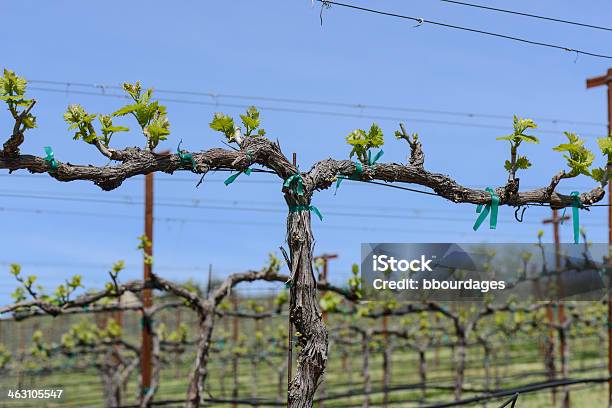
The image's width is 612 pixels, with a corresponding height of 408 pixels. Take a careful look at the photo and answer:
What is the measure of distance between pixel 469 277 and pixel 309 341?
202 cm

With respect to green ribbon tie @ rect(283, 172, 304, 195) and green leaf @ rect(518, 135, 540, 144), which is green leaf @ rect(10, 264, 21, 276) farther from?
green leaf @ rect(518, 135, 540, 144)

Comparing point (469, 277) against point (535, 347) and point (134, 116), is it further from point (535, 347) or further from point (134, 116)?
point (535, 347)

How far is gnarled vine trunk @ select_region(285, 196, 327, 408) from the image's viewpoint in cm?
362

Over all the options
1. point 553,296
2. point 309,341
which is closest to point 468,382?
point 553,296

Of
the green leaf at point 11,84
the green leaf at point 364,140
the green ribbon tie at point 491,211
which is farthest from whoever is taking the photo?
the green ribbon tie at point 491,211

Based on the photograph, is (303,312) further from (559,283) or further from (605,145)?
(559,283)

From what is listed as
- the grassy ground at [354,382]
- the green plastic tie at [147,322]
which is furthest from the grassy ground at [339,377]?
the green plastic tie at [147,322]

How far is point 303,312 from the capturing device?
3.64 metres

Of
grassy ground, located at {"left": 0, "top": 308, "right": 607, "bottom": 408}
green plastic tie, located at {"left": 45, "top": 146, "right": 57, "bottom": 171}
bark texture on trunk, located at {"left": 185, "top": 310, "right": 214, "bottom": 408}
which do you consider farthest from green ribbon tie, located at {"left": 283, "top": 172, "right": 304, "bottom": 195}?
grassy ground, located at {"left": 0, "top": 308, "right": 607, "bottom": 408}

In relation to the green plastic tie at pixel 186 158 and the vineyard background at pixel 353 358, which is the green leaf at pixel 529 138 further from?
the vineyard background at pixel 353 358

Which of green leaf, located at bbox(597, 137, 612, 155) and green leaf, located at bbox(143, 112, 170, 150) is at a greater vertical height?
green leaf, located at bbox(597, 137, 612, 155)

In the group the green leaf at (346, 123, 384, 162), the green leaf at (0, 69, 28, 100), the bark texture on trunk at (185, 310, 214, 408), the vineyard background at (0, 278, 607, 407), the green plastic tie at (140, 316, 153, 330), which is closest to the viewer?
the green leaf at (0, 69, 28, 100)

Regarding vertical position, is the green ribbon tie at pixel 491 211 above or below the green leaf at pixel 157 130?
below

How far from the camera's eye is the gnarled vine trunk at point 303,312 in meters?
3.62
